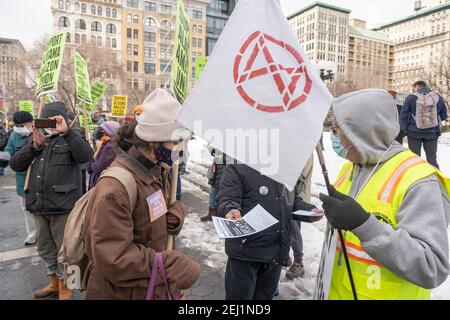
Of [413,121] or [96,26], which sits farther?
[96,26]

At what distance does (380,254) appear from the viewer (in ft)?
4.49

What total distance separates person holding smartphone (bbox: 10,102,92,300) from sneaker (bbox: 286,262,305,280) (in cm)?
255

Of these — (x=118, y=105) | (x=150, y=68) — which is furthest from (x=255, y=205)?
(x=150, y=68)

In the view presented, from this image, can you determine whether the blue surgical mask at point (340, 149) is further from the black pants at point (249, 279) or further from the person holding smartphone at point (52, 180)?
the person holding smartphone at point (52, 180)

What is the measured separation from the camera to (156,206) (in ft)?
6.43

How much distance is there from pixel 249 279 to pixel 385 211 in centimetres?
142

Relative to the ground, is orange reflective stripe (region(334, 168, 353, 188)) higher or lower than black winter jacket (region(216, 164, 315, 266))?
higher

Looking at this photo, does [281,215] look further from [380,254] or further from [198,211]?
[198,211]

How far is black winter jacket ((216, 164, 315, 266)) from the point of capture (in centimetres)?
256

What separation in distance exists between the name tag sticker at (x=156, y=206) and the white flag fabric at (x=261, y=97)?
1.72 feet

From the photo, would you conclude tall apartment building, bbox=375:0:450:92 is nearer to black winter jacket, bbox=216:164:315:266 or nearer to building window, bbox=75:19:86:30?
building window, bbox=75:19:86:30

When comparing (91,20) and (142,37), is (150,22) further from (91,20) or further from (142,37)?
(91,20)

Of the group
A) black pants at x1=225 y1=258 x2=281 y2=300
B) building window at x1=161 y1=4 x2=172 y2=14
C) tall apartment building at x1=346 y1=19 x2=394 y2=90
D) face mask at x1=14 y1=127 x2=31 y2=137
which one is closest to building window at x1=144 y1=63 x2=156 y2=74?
building window at x1=161 y1=4 x2=172 y2=14

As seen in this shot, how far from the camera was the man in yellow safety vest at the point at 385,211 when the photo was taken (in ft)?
4.50
